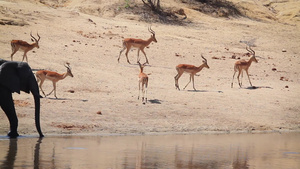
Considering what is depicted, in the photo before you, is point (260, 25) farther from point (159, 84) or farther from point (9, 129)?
point (9, 129)

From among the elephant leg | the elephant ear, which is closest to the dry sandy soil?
the elephant leg

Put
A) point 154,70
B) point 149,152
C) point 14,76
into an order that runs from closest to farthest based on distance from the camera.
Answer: point 149,152 → point 14,76 → point 154,70

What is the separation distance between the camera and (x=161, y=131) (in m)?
13.6

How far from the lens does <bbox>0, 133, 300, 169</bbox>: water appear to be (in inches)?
360

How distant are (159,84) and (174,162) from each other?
9.30 m

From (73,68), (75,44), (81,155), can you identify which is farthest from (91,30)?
(81,155)

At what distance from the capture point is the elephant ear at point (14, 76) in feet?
37.7

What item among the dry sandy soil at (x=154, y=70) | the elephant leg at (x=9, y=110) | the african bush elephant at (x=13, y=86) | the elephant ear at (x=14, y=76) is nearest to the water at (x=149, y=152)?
the elephant leg at (x=9, y=110)

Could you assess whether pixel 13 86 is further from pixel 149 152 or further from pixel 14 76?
pixel 149 152

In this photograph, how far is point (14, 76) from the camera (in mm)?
11594

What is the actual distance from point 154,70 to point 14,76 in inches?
386

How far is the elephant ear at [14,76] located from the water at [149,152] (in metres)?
1.09

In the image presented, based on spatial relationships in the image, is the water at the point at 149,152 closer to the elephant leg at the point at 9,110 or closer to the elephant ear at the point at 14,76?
the elephant leg at the point at 9,110

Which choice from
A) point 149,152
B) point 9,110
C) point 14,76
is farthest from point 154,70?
point 149,152
